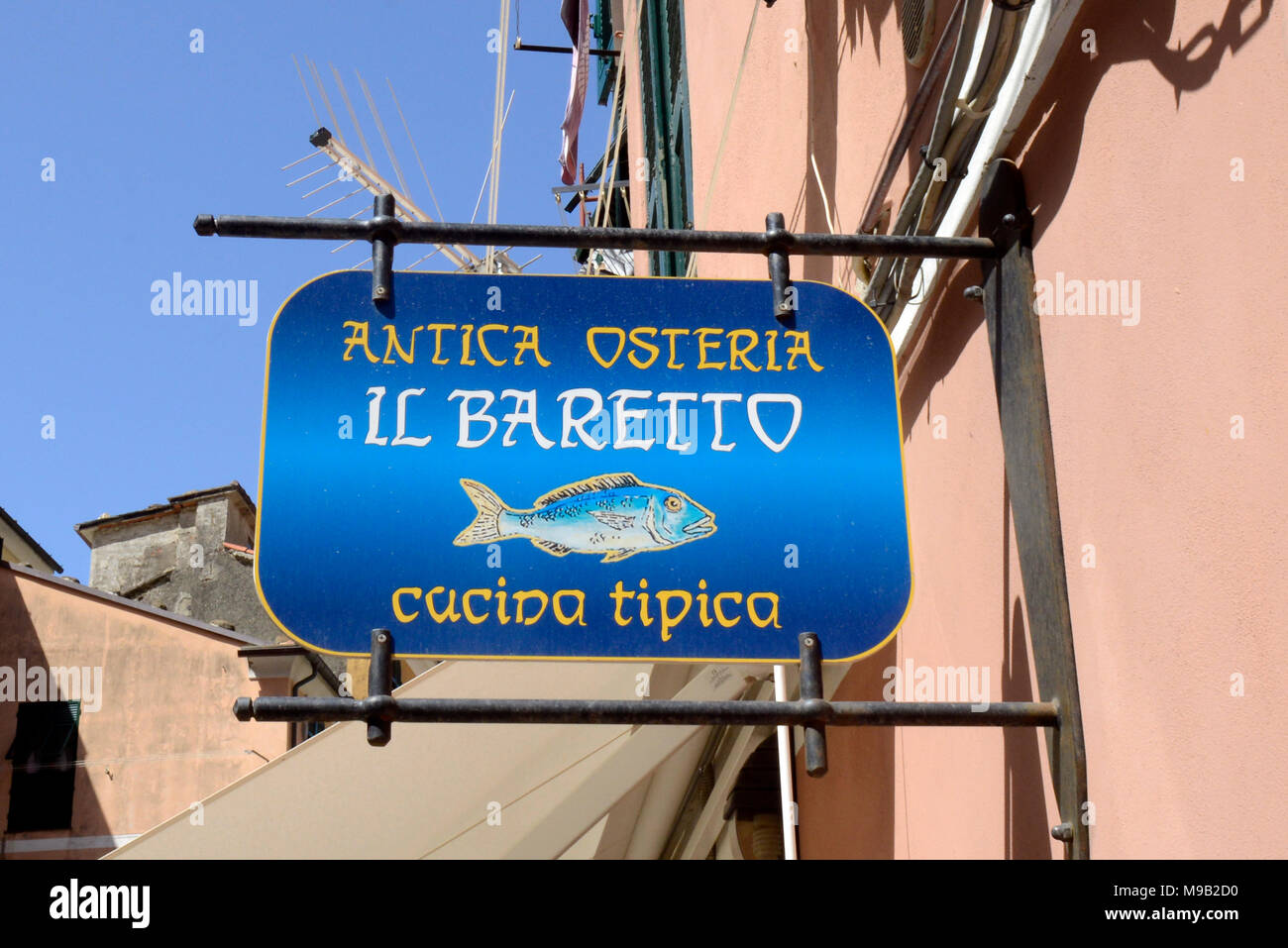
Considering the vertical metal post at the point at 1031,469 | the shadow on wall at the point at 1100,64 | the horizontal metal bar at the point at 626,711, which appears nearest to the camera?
the shadow on wall at the point at 1100,64

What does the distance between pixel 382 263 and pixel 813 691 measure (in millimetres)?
1156

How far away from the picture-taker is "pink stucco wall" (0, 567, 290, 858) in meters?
17.5

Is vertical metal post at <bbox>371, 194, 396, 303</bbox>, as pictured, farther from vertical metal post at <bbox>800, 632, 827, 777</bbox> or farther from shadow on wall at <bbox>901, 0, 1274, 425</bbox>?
shadow on wall at <bbox>901, 0, 1274, 425</bbox>

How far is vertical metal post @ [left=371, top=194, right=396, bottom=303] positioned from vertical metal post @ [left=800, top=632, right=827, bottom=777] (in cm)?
103

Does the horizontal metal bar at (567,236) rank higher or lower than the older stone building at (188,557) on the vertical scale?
higher

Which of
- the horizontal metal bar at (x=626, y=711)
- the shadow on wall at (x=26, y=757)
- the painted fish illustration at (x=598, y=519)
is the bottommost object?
the shadow on wall at (x=26, y=757)

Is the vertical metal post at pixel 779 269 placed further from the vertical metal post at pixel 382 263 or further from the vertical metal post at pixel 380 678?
the vertical metal post at pixel 380 678

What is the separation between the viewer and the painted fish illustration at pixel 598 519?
2.29 m

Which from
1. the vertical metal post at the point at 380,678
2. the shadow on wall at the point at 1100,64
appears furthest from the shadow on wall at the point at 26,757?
the shadow on wall at the point at 1100,64

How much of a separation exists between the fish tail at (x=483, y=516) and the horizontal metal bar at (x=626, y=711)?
302 millimetres

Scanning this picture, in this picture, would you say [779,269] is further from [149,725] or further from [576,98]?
[149,725]
